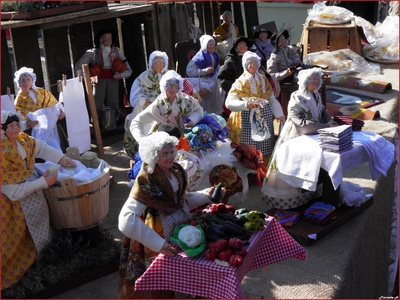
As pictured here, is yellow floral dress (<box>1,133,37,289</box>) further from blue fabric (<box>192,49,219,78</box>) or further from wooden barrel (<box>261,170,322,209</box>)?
blue fabric (<box>192,49,219,78</box>)

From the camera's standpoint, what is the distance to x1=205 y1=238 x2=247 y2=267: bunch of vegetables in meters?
4.57

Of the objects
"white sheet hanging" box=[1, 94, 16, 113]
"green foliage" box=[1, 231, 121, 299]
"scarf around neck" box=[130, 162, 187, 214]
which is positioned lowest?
"green foliage" box=[1, 231, 121, 299]

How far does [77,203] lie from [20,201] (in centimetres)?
49

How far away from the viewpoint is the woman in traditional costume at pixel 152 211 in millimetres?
4797

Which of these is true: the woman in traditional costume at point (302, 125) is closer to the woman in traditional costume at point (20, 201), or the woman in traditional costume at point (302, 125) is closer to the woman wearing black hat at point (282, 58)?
the woman in traditional costume at point (20, 201)

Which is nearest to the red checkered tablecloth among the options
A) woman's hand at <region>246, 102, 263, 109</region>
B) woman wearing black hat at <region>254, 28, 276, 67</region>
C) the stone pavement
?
the stone pavement

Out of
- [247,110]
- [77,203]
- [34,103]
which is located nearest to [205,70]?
[247,110]

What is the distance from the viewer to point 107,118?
1051cm

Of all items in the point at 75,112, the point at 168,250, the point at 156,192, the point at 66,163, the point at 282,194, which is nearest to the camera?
the point at 168,250

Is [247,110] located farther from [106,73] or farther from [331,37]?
[331,37]

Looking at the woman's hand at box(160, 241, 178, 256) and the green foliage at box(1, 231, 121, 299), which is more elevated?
the woman's hand at box(160, 241, 178, 256)

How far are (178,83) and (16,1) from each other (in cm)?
342

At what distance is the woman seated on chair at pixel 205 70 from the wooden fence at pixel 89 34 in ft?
4.86

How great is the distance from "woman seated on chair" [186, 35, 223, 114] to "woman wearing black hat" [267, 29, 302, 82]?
908 millimetres
